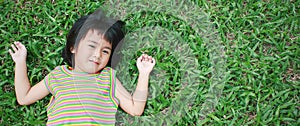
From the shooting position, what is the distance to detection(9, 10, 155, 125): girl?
9.17 ft

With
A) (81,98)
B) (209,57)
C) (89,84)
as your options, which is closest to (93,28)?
(89,84)

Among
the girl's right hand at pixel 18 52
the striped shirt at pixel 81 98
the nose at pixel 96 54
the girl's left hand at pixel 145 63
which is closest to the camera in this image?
the striped shirt at pixel 81 98

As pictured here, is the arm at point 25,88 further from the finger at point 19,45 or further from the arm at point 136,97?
the arm at point 136,97

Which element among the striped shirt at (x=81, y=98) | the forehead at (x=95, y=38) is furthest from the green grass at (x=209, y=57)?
the forehead at (x=95, y=38)

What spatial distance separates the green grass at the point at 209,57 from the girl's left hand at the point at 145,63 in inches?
3.5

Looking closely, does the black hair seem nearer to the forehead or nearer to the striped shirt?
the forehead

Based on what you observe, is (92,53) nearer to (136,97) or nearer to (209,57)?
(136,97)

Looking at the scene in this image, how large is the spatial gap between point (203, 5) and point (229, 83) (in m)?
0.85

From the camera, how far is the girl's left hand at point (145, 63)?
3.00 metres

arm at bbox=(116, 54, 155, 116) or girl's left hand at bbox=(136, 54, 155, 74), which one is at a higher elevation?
girl's left hand at bbox=(136, 54, 155, 74)

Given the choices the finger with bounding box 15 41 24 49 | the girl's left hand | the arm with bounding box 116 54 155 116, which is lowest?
the arm with bounding box 116 54 155 116

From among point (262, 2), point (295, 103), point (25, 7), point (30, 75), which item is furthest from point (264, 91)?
point (25, 7)

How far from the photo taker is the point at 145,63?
120 inches

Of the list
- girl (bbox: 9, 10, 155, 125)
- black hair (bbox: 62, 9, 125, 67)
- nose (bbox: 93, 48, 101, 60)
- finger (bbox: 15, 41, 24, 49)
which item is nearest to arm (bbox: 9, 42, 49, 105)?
girl (bbox: 9, 10, 155, 125)
